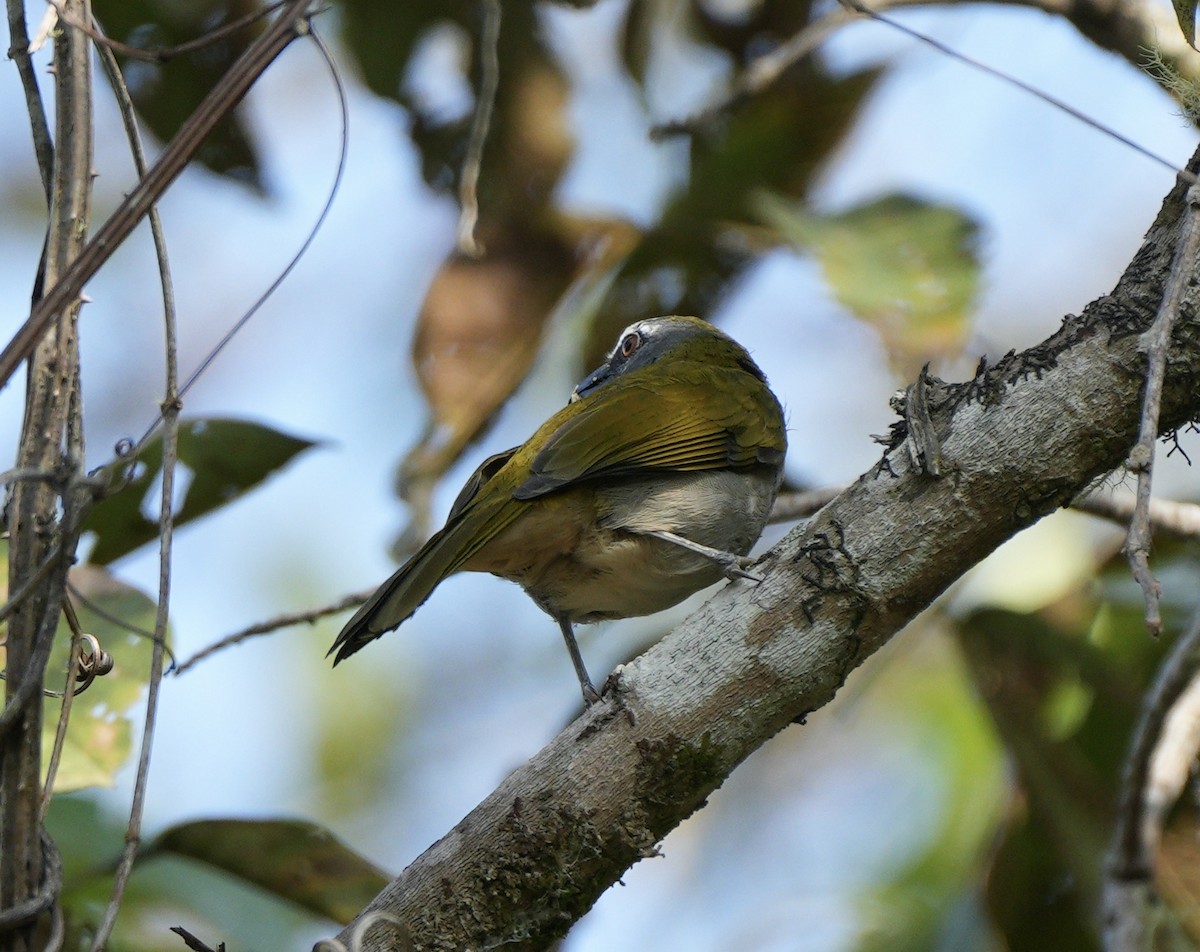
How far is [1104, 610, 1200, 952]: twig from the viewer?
359 centimetres

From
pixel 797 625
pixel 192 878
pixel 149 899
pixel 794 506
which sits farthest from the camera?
pixel 192 878

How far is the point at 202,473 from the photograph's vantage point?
3.77 meters

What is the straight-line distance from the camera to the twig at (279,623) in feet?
10.7

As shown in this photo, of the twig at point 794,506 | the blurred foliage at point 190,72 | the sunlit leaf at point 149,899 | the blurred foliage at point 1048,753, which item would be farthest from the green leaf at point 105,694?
the blurred foliage at point 1048,753

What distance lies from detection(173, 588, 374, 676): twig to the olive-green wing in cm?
63

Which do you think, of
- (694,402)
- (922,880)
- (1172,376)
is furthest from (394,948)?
(922,880)

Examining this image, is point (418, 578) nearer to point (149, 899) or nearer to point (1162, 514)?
point (149, 899)

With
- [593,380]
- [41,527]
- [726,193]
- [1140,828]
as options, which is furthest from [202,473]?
[1140,828]

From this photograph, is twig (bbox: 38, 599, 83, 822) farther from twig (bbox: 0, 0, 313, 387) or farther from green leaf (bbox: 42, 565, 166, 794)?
green leaf (bbox: 42, 565, 166, 794)

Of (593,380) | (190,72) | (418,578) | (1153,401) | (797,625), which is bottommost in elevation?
(1153,401)

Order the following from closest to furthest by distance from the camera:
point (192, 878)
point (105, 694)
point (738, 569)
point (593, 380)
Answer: point (738, 569) < point (105, 694) < point (192, 878) < point (593, 380)

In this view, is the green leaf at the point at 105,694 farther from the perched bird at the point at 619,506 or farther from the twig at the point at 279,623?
the perched bird at the point at 619,506

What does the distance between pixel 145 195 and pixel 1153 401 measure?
1473 millimetres

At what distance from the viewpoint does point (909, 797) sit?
758 cm
